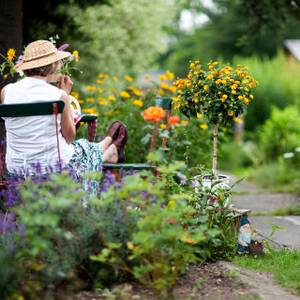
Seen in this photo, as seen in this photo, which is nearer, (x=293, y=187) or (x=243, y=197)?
(x=243, y=197)

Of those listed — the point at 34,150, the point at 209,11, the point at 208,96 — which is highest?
the point at 209,11

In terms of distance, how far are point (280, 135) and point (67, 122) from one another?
7.22 m

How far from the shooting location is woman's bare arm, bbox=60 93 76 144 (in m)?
4.43

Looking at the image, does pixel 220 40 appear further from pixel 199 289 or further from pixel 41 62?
pixel 199 289

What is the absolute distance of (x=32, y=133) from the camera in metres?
4.48

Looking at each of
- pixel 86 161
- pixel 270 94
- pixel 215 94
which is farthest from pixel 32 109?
pixel 270 94

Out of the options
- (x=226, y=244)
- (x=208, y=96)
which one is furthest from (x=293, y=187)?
(x=226, y=244)

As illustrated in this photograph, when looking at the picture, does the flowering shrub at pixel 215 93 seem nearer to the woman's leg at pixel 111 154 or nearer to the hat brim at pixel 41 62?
the woman's leg at pixel 111 154

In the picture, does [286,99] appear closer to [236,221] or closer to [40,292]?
[236,221]

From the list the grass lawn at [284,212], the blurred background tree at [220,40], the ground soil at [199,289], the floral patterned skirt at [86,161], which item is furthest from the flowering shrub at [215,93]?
the blurred background tree at [220,40]

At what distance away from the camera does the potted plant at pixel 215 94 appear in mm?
5246

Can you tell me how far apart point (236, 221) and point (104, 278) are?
1.36 m

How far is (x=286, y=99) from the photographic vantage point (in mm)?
14266

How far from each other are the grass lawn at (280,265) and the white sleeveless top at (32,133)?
1.44m
